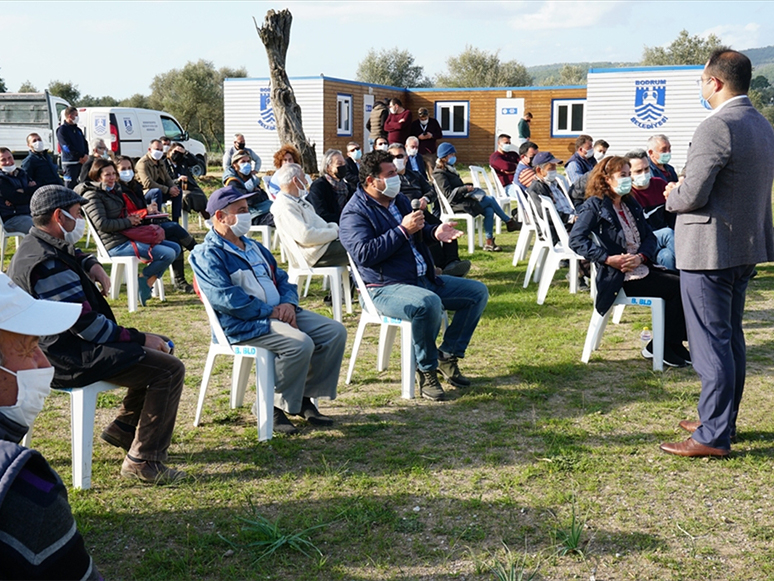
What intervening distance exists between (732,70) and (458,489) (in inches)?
95.5

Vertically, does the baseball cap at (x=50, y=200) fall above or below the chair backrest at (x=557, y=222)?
above

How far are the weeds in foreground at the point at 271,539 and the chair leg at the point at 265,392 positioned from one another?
1011mm

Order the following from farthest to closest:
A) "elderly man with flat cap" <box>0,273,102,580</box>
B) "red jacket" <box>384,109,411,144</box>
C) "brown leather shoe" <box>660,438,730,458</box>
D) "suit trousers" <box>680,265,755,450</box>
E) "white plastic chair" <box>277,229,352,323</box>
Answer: "red jacket" <box>384,109,411,144</box> < "white plastic chair" <box>277,229,352,323</box> < "brown leather shoe" <box>660,438,730,458</box> < "suit trousers" <box>680,265,755,450</box> < "elderly man with flat cap" <box>0,273,102,580</box>

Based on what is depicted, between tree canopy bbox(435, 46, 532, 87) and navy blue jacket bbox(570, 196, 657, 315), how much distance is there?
5340 cm

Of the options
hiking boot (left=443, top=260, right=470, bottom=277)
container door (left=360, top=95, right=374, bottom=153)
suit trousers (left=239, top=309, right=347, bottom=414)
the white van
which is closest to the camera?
suit trousers (left=239, top=309, right=347, bottom=414)

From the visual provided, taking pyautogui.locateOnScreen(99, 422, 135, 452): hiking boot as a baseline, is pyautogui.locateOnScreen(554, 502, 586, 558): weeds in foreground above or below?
below

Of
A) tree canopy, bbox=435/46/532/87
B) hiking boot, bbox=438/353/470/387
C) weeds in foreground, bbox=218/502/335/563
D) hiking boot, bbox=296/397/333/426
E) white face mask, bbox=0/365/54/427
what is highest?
tree canopy, bbox=435/46/532/87

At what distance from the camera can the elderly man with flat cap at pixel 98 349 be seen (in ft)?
12.2

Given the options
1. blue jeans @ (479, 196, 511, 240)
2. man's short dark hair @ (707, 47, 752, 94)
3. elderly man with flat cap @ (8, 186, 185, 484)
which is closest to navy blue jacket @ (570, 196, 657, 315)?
man's short dark hair @ (707, 47, 752, 94)

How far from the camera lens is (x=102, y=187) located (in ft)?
25.0

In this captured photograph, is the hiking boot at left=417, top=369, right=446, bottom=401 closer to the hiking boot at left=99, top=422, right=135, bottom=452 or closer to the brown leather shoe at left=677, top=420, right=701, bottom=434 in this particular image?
the brown leather shoe at left=677, top=420, right=701, bottom=434

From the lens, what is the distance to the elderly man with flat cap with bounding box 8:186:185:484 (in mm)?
3721

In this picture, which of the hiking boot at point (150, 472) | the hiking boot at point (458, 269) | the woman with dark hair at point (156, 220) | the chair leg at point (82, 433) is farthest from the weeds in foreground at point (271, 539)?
the woman with dark hair at point (156, 220)

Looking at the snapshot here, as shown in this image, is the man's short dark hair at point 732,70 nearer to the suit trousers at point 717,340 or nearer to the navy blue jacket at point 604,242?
the suit trousers at point 717,340
